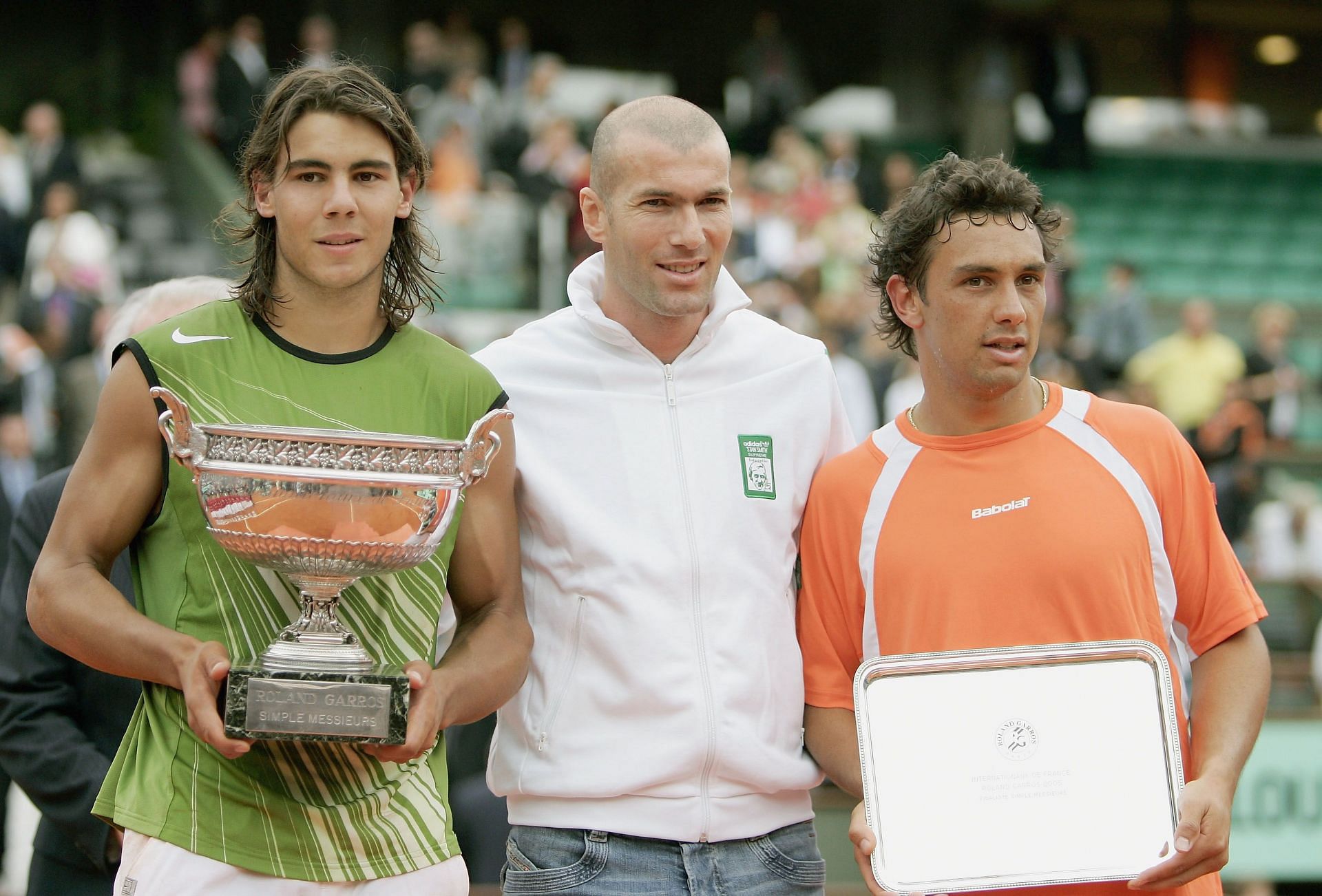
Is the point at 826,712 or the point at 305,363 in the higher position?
the point at 305,363

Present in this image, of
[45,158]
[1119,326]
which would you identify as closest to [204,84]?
[45,158]

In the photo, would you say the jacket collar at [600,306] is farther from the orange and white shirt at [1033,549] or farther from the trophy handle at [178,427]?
the trophy handle at [178,427]

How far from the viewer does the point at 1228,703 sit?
2.83 m

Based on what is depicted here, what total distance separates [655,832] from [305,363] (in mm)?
1060

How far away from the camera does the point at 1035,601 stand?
9.33 ft

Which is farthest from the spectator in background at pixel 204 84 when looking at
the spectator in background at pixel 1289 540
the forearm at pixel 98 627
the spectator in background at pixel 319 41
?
the forearm at pixel 98 627

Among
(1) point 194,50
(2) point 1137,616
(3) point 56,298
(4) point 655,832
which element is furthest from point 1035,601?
(1) point 194,50

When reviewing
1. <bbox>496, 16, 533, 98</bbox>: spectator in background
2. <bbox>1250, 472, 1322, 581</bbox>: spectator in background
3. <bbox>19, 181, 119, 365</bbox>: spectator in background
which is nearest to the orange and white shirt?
<bbox>1250, 472, 1322, 581</bbox>: spectator in background

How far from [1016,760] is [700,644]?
0.61m

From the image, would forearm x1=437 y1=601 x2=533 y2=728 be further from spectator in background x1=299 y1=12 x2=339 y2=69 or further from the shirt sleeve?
spectator in background x1=299 y1=12 x2=339 y2=69

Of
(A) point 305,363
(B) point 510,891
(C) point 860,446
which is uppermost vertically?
(A) point 305,363

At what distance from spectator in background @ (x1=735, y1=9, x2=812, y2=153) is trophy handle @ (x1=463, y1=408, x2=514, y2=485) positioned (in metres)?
14.0

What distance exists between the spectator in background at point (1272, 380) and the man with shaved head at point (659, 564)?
9.67 m

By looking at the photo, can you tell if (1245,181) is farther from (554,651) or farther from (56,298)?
(554,651)
